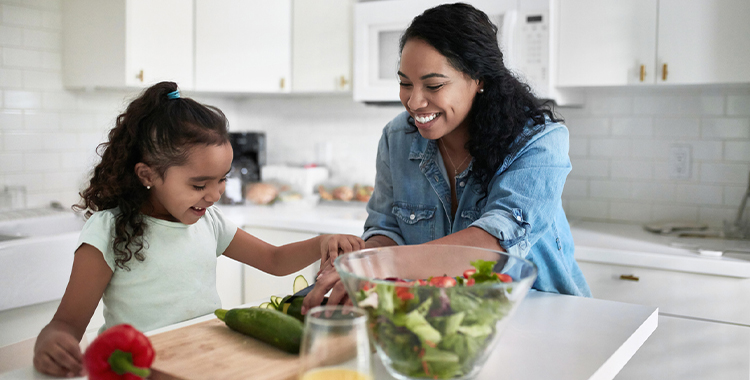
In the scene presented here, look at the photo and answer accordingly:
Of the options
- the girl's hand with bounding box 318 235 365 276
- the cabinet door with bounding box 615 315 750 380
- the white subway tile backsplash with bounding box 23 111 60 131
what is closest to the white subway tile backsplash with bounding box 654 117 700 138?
the cabinet door with bounding box 615 315 750 380

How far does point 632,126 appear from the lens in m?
2.71

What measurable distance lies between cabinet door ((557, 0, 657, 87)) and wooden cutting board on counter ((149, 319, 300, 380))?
1948mm

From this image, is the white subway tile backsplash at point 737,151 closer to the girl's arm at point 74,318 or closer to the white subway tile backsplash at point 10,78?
the girl's arm at point 74,318

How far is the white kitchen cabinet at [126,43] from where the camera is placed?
2.68 meters

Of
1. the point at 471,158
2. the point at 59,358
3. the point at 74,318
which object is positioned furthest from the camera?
the point at 471,158

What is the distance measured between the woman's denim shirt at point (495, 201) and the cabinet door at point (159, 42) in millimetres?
1563

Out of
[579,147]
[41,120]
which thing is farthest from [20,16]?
[579,147]

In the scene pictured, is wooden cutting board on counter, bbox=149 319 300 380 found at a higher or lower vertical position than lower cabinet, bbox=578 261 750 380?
higher

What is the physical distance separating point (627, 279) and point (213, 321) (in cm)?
162

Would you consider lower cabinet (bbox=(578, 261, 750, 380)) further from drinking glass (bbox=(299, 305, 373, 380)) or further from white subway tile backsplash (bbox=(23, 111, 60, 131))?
white subway tile backsplash (bbox=(23, 111, 60, 131))

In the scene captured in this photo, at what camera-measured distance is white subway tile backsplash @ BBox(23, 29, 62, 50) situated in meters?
2.71

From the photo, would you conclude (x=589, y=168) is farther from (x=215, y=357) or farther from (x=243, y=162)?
(x=215, y=357)

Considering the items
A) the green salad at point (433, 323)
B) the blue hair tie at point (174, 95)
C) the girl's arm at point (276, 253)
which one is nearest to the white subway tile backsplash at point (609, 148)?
the girl's arm at point (276, 253)

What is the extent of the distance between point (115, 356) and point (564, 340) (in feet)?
2.23
